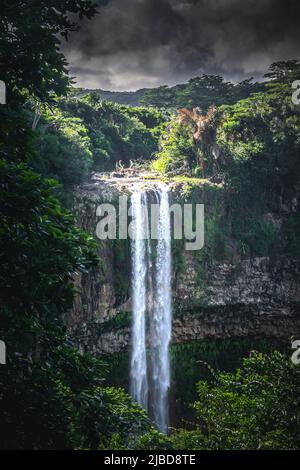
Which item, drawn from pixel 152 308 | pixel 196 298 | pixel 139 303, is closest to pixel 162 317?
pixel 152 308

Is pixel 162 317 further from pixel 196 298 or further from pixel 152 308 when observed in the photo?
pixel 196 298

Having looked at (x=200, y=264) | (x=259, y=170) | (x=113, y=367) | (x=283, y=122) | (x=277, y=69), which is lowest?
(x=113, y=367)

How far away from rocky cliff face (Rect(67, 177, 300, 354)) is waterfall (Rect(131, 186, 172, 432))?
0.49 metres

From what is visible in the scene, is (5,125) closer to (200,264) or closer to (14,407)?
(14,407)

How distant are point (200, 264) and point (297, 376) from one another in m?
13.0

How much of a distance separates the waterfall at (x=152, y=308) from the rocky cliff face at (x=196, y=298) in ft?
1.61

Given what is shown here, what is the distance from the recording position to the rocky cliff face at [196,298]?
59.0 ft

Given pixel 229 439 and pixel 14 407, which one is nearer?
pixel 14 407

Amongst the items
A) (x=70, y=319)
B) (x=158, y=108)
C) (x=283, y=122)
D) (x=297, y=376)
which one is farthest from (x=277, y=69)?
(x=297, y=376)

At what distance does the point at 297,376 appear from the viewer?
7395mm

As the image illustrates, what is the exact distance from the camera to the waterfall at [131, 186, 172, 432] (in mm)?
19188

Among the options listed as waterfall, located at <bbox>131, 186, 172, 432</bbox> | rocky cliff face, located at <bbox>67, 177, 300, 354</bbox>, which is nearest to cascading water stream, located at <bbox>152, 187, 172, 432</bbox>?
waterfall, located at <bbox>131, 186, 172, 432</bbox>

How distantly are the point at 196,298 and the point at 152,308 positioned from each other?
2088mm

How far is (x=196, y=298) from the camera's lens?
65.8ft
